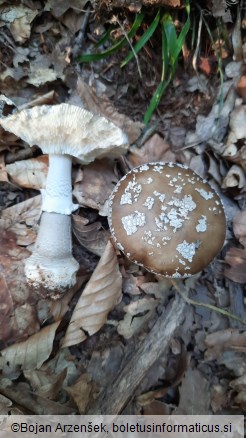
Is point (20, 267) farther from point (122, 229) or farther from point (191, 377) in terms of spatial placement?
point (191, 377)

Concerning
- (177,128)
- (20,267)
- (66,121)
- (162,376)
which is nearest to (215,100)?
(177,128)

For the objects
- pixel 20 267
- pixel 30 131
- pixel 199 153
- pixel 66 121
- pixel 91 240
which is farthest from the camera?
pixel 199 153

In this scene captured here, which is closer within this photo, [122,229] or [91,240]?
[122,229]

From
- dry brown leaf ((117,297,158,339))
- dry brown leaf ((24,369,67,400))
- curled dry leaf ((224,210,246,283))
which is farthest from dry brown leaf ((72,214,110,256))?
curled dry leaf ((224,210,246,283))

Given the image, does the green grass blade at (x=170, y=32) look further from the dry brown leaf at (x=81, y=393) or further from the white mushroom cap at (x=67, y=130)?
A: the dry brown leaf at (x=81, y=393)

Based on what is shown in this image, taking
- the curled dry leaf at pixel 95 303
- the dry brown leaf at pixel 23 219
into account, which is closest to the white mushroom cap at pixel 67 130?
the dry brown leaf at pixel 23 219

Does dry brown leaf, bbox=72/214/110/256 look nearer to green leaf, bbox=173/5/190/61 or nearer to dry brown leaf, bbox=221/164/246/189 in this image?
dry brown leaf, bbox=221/164/246/189
